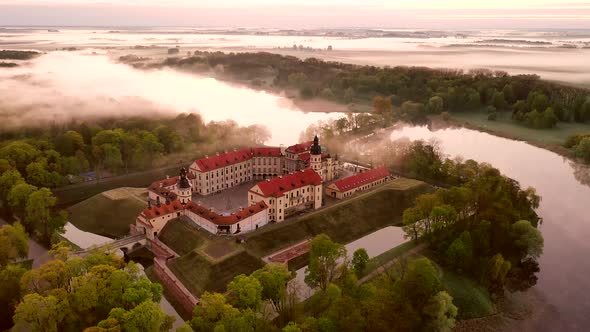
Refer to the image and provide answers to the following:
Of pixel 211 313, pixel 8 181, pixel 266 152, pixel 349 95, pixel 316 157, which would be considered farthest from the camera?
pixel 349 95

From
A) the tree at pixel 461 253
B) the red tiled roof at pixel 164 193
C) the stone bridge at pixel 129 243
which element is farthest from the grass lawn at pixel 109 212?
the tree at pixel 461 253

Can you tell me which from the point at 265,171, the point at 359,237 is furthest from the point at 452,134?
the point at 359,237

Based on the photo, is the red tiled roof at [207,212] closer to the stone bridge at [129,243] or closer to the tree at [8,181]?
the stone bridge at [129,243]

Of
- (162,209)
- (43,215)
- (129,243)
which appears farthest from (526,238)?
(43,215)

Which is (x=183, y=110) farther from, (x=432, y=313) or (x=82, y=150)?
(x=432, y=313)

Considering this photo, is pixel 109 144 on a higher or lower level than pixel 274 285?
lower

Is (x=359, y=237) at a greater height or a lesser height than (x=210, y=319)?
lesser

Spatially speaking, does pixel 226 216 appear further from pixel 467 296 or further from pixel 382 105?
pixel 382 105
